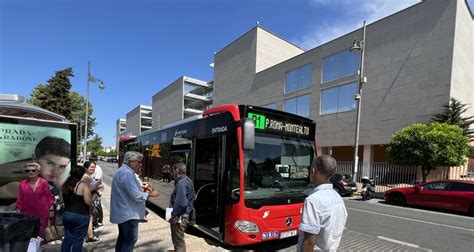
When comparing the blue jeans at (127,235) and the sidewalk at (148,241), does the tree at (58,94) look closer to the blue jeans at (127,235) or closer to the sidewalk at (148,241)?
the sidewalk at (148,241)

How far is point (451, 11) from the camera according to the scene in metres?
22.4

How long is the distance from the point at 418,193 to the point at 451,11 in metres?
15.5

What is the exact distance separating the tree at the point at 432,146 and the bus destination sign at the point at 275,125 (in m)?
14.0

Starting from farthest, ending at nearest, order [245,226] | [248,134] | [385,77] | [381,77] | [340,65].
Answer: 1. [340,65]
2. [381,77]
3. [385,77]
4. [245,226]
5. [248,134]

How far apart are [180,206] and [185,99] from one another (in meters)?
63.2

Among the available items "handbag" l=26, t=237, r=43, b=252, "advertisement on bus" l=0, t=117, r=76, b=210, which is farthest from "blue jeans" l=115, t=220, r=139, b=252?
"advertisement on bus" l=0, t=117, r=76, b=210

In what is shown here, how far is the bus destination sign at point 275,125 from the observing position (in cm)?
624

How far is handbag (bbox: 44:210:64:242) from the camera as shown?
5.06m

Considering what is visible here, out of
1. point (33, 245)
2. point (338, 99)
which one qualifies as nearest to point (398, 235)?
point (33, 245)

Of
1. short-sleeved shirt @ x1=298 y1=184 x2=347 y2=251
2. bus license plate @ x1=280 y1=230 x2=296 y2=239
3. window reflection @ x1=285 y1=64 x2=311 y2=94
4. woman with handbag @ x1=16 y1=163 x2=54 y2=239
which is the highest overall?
window reflection @ x1=285 y1=64 x2=311 y2=94

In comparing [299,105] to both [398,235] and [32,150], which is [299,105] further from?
[32,150]

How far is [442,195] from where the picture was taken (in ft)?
43.3

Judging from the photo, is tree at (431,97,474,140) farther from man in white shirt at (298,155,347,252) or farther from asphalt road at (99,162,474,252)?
man in white shirt at (298,155,347,252)

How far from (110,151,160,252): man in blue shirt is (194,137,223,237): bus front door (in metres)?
2.30
